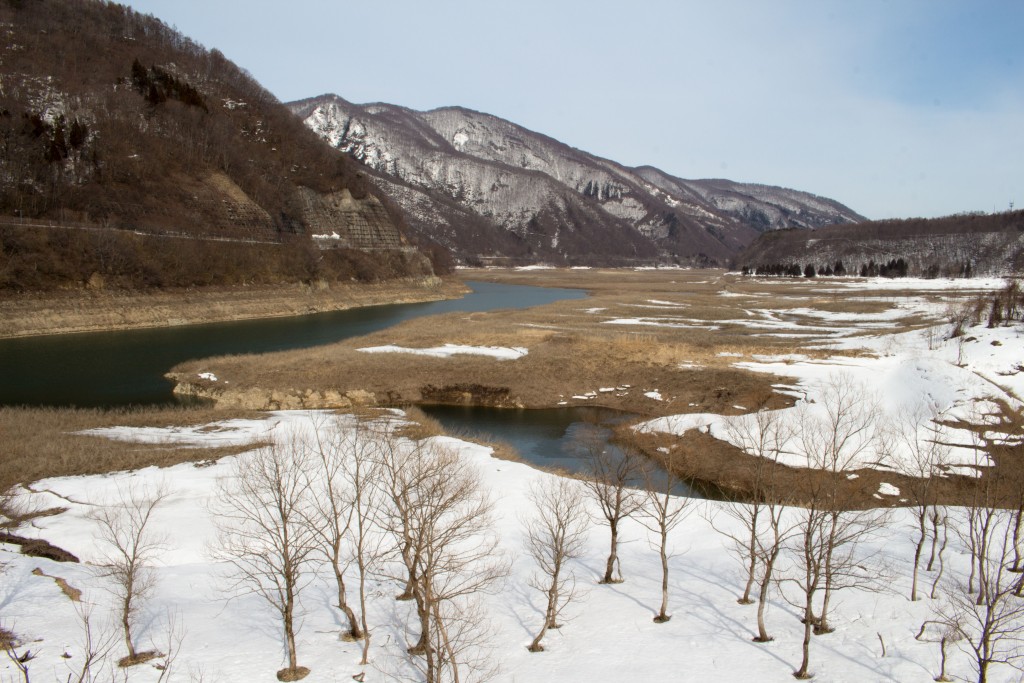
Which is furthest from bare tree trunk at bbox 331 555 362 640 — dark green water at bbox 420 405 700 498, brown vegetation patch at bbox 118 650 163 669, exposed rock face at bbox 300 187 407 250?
exposed rock face at bbox 300 187 407 250

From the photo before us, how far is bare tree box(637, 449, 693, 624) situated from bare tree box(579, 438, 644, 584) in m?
0.46

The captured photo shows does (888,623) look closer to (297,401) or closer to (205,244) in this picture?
(297,401)

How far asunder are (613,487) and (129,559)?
497 inches

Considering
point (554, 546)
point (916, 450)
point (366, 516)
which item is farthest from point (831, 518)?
point (366, 516)

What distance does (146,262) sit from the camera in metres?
64.2

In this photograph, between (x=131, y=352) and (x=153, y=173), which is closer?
(x=131, y=352)

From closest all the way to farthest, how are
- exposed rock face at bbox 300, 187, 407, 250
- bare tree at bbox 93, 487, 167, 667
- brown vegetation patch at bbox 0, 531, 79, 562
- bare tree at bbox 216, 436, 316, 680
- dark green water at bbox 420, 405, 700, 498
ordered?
bare tree at bbox 93, 487, 167, 667, bare tree at bbox 216, 436, 316, 680, brown vegetation patch at bbox 0, 531, 79, 562, dark green water at bbox 420, 405, 700, 498, exposed rock face at bbox 300, 187, 407, 250

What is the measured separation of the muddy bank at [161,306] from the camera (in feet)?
171

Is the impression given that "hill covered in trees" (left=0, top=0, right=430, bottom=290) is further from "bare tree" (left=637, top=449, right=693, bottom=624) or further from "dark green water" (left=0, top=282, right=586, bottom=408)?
"bare tree" (left=637, top=449, right=693, bottom=624)

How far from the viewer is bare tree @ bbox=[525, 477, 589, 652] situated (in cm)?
1305

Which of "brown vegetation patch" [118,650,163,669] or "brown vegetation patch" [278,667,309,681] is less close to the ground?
"brown vegetation patch" [118,650,163,669]

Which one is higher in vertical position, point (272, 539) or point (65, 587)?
point (272, 539)

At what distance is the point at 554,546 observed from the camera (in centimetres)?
1352

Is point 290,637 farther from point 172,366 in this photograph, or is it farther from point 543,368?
point 172,366
